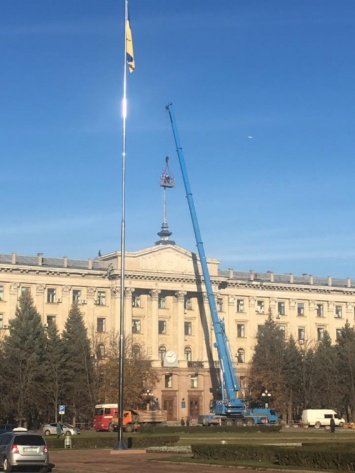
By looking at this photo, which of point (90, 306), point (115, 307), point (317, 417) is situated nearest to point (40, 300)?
point (90, 306)

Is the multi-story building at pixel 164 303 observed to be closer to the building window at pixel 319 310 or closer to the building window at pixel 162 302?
the building window at pixel 162 302

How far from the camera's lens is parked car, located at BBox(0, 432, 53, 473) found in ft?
113

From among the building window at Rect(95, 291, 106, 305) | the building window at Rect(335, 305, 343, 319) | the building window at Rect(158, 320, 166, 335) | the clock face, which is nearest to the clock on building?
the clock face

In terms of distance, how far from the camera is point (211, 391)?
355ft

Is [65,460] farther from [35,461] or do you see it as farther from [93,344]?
[93,344]

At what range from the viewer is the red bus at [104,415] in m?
82.0

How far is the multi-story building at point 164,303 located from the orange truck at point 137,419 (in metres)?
15.3

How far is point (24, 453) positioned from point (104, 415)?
159ft

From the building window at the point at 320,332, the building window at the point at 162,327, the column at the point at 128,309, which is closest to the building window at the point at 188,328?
the building window at the point at 162,327

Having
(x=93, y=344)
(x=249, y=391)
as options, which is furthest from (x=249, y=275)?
(x=93, y=344)

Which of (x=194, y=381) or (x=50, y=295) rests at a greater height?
(x=50, y=295)

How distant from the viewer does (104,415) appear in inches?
3241

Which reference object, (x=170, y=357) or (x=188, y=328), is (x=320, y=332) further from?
(x=170, y=357)

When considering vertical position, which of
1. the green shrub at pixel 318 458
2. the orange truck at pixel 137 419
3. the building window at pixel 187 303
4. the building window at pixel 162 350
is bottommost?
the green shrub at pixel 318 458
